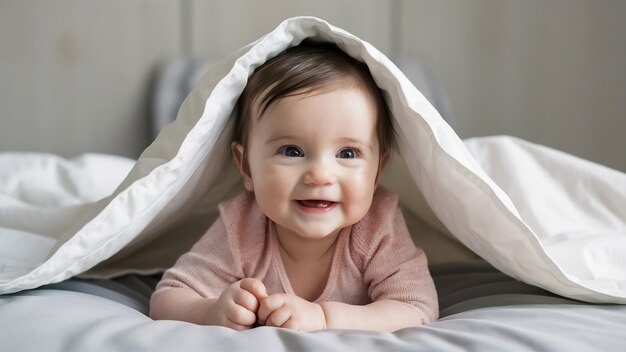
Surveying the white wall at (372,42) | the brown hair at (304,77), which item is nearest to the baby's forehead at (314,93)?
the brown hair at (304,77)

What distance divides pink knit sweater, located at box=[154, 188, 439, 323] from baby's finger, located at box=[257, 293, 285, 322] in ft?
0.57

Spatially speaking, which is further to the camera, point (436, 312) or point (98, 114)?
point (98, 114)

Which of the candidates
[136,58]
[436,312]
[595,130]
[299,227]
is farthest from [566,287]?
[136,58]

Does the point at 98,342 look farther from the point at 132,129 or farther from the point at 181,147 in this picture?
the point at 132,129

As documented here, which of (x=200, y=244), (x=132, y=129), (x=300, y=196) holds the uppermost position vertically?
(x=300, y=196)

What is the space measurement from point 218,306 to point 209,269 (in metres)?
0.16

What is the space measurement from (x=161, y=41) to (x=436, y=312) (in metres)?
1.86

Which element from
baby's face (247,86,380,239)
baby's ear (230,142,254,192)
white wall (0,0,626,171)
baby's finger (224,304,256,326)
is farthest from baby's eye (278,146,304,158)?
white wall (0,0,626,171)

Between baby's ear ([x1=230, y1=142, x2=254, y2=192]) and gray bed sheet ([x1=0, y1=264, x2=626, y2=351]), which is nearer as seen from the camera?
gray bed sheet ([x1=0, y1=264, x2=626, y2=351])

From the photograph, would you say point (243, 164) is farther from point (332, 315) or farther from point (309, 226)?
point (332, 315)

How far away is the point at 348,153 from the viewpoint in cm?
100

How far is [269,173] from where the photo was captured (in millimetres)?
986

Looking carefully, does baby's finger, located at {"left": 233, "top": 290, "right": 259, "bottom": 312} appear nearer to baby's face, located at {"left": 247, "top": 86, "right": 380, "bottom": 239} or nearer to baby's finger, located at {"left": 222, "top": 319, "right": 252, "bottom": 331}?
baby's finger, located at {"left": 222, "top": 319, "right": 252, "bottom": 331}

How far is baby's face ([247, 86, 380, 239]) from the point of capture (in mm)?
967
